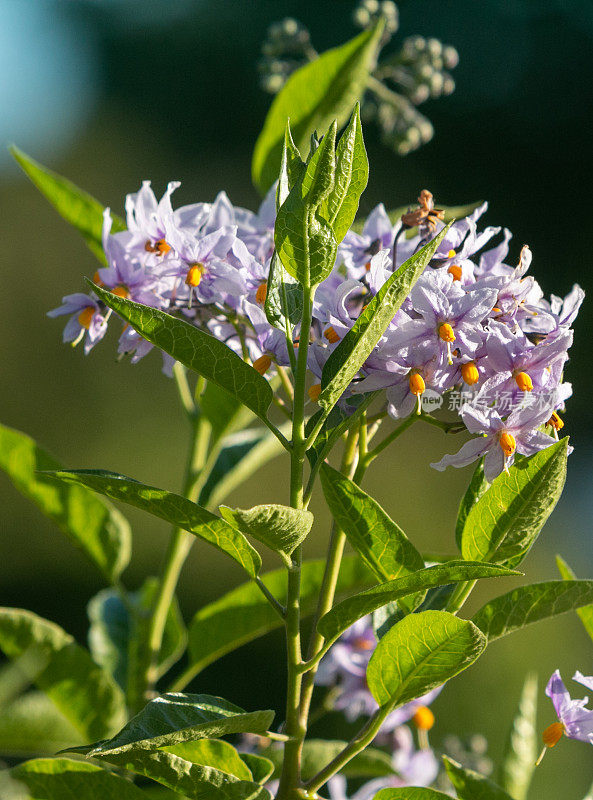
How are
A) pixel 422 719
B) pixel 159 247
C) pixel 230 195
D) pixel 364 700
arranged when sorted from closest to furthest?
pixel 159 247 → pixel 422 719 → pixel 364 700 → pixel 230 195

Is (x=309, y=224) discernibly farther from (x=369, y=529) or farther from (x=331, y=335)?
(x=369, y=529)

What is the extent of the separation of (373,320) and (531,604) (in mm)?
221

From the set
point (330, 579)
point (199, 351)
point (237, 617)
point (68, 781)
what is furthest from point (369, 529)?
point (237, 617)

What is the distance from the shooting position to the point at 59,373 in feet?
18.7

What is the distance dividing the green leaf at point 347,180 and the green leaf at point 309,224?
0.5 inches

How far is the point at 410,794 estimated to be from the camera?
56 cm

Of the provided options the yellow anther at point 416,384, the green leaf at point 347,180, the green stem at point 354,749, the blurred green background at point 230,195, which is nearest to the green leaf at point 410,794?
the green stem at point 354,749

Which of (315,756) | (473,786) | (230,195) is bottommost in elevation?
(230,195)

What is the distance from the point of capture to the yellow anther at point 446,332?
0.55 metres

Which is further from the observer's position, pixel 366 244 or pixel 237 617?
pixel 237 617

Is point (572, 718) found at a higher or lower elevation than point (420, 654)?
lower

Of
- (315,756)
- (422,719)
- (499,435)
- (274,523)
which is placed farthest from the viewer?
(422,719)

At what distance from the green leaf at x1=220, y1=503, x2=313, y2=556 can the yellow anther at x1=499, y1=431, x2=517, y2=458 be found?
15 centimetres

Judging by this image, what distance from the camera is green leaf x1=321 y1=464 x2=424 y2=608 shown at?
563mm
